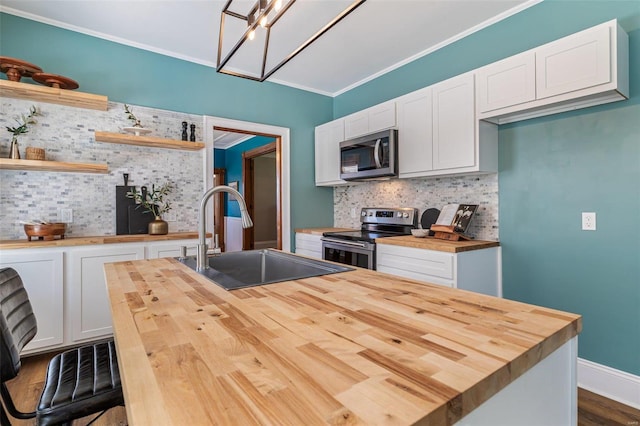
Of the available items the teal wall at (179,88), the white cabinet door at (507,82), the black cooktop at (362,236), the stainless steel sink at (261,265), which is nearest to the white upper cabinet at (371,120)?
the teal wall at (179,88)

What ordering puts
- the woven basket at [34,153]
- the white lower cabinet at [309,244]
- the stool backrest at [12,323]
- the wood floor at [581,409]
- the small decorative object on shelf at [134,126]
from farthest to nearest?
the white lower cabinet at [309,244], the small decorative object on shelf at [134,126], the woven basket at [34,153], the wood floor at [581,409], the stool backrest at [12,323]

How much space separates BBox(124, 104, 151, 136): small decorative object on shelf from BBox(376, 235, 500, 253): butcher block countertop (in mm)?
2376

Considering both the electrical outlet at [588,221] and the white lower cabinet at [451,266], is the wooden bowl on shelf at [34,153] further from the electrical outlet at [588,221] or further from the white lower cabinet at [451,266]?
the electrical outlet at [588,221]

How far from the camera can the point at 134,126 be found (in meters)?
3.02

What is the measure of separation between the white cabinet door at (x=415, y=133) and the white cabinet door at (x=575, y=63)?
2.86 feet

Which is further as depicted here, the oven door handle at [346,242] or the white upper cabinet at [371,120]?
the white upper cabinet at [371,120]

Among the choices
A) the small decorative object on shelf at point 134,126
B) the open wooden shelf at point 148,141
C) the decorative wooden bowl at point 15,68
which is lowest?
the open wooden shelf at point 148,141

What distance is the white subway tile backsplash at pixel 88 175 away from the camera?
2621 mm

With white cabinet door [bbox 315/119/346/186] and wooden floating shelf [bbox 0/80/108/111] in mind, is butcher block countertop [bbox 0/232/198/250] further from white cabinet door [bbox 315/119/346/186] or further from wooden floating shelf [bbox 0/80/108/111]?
white cabinet door [bbox 315/119/346/186]

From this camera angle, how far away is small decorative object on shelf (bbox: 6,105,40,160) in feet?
8.19

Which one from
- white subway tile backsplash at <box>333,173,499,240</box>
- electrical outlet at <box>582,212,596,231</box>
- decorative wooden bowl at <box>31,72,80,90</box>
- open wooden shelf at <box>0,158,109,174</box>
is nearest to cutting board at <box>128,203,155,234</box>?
open wooden shelf at <box>0,158,109,174</box>

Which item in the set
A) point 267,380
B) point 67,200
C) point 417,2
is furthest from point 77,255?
point 417,2

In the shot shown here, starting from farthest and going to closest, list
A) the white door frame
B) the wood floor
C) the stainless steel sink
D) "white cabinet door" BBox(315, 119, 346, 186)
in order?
"white cabinet door" BBox(315, 119, 346, 186), the white door frame, the wood floor, the stainless steel sink

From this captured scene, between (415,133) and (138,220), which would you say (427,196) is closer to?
(415,133)
